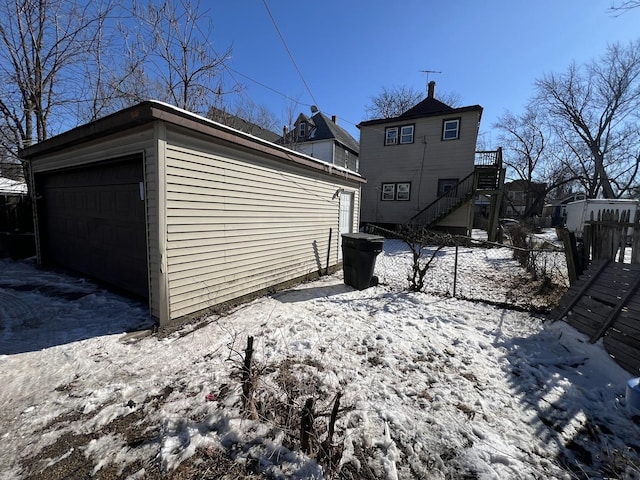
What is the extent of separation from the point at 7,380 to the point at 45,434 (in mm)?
1161

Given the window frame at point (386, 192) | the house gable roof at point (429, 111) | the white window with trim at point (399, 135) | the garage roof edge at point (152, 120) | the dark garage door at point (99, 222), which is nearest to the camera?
the garage roof edge at point (152, 120)

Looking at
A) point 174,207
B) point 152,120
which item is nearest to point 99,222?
point 174,207

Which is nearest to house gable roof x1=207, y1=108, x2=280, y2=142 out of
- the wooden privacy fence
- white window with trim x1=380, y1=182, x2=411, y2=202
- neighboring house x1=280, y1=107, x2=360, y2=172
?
neighboring house x1=280, y1=107, x2=360, y2=172

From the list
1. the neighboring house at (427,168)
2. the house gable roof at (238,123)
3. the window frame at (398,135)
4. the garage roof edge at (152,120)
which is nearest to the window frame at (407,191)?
the neighboring house at (427,168)

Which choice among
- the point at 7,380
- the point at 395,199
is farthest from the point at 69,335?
the point at 395,199

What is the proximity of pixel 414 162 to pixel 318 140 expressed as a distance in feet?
31.5

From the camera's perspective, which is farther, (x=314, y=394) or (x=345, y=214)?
(x=345, y=214)

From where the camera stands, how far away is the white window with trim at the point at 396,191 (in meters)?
16.1

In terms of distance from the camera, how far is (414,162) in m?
15.7

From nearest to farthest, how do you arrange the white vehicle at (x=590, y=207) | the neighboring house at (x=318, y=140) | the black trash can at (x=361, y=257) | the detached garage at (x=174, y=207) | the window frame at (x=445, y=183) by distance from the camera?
the detached garage at (x=174, y=207)
the black trash can at (x=361, y=257)
the white vehicle at (x=590, y=207)
the window frame at (x=445, y=183)
the neighboring house at (x=318, y=140)

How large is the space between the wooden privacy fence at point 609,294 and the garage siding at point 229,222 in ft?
16.5

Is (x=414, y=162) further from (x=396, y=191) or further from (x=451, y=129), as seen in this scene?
(x=451, y=129)

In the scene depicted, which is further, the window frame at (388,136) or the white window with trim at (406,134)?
the window frame at (388,136)

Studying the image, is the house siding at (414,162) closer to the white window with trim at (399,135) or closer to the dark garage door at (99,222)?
the white window with trim at (399,135)
